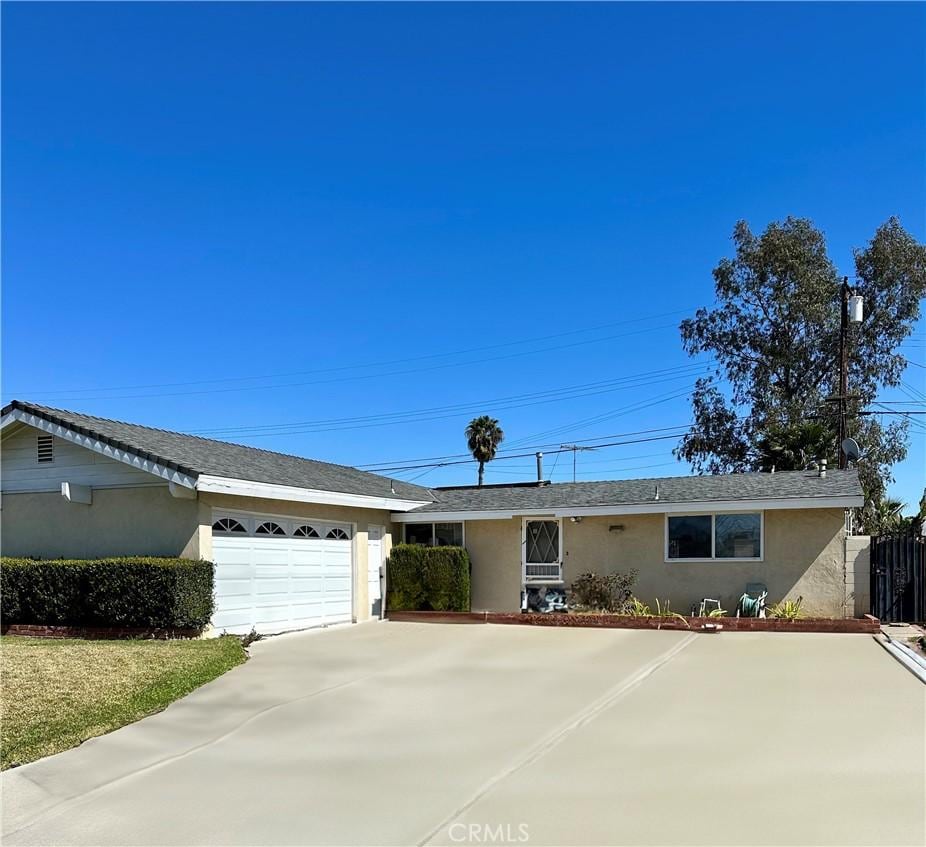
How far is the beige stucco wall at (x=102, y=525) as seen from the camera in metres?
13.5

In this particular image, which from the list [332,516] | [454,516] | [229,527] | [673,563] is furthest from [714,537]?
[229,527]

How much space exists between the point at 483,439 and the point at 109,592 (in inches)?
1393

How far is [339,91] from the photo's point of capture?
51.5ft

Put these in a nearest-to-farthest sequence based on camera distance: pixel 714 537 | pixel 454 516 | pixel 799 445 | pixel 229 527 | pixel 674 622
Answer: pixel 229 527 → pixel 674 622 → pixel 714 537 → pixel 454 516 → pixel 799 445

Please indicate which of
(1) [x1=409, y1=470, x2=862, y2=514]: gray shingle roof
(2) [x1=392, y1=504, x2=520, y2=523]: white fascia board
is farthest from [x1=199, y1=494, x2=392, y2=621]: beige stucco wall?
(1) [x1=409, y1=470, x2=862, y2=514]: gray shingle roof

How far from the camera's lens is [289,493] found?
1489 cm

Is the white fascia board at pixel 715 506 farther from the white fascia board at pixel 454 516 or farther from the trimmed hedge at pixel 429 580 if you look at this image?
the trimmed hedge at pixel 429 580

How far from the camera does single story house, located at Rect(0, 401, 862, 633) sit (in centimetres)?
1390

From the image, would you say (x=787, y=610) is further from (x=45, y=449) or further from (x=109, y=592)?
(x=45, y=449)

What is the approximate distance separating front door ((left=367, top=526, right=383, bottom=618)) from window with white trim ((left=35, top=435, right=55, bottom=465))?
22.1ft

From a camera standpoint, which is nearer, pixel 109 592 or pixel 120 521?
pixel 109 592

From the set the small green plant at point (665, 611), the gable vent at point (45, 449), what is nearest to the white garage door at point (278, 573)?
the gable vent at point (45, 449)

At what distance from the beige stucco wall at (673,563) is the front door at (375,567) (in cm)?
214

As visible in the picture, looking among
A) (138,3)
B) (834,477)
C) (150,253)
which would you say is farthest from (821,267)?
(138,3)
